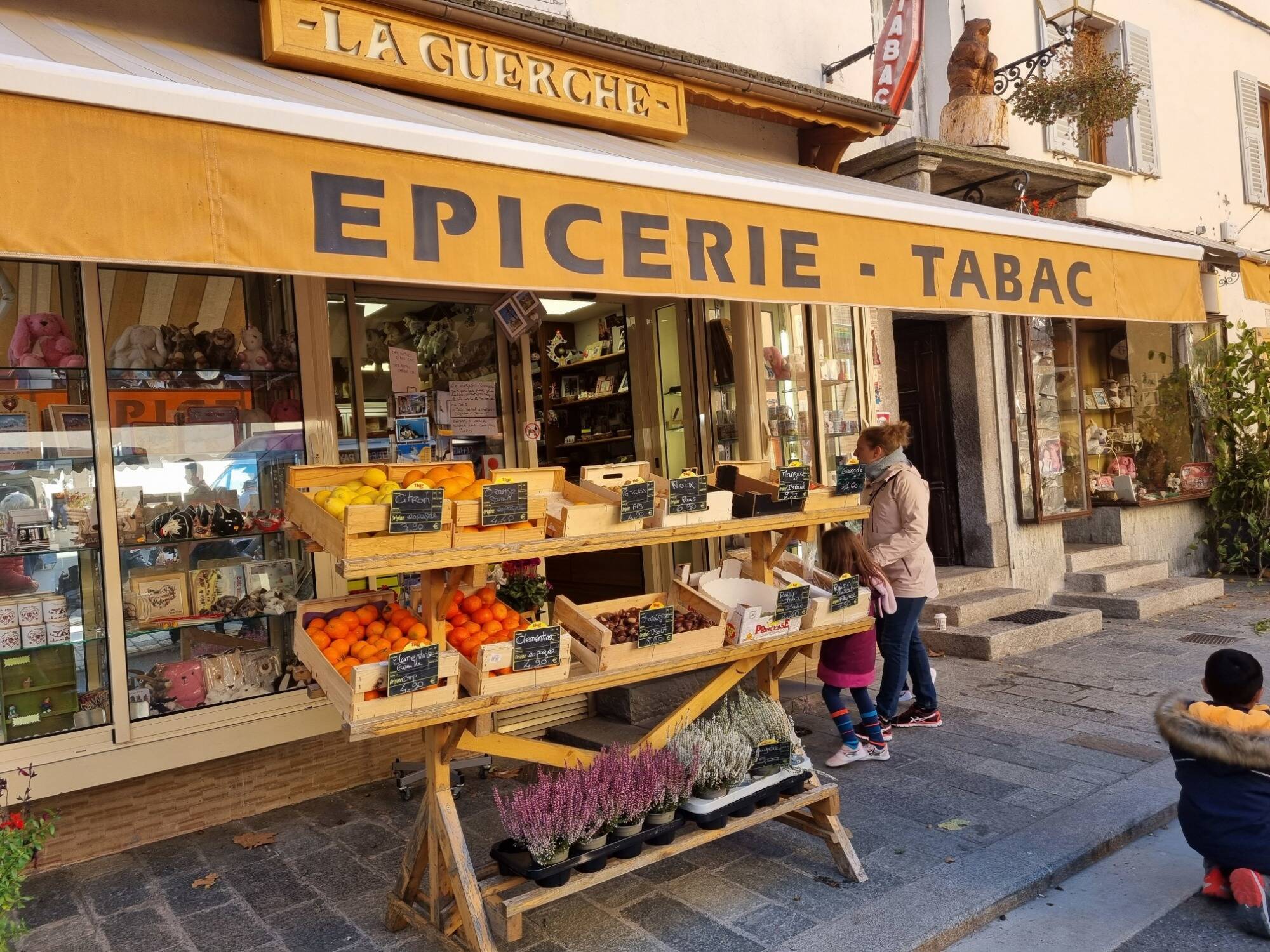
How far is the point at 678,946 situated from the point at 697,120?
217 inches

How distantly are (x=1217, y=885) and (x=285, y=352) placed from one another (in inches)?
193

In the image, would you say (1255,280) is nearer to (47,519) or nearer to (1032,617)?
(1032,617)

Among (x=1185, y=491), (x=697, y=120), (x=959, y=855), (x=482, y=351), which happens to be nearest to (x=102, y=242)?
(x=959, y=855)

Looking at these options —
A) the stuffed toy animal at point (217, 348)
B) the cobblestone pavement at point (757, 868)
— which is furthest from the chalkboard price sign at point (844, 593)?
the stuffed toy animal at point (217, 348)

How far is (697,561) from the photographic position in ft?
→ 23.8

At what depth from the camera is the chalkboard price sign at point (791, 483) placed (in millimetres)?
4203

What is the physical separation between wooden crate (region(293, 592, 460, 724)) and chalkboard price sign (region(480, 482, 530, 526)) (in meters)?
0.49

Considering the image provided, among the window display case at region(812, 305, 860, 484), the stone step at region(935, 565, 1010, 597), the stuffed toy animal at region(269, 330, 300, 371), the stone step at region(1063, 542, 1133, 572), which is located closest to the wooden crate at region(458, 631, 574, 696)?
the stuffed toy animal at region(269, 330, 300, 371)

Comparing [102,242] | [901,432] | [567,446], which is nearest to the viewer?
[102,242]

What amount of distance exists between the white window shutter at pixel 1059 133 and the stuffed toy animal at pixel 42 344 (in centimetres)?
945

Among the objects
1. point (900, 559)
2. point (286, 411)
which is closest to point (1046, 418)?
point (900, 559)

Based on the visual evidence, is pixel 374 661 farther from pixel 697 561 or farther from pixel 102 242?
pixel 697 561

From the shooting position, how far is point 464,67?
16.5 feet

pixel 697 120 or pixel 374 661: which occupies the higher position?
pixel 697 120
